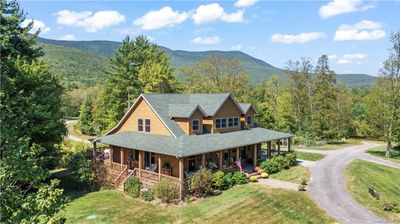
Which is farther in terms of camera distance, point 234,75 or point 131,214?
point 234,75

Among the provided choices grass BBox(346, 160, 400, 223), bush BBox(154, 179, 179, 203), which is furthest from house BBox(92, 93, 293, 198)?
grass BBox(346, 160, 400, 223)

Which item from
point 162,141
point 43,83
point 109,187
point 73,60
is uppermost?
point 73,60

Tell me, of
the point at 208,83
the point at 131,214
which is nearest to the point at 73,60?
the point at 208,83

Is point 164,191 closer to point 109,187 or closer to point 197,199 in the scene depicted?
point 197,199

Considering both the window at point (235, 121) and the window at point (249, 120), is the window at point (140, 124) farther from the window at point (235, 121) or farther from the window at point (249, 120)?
the window at point (249, 120)

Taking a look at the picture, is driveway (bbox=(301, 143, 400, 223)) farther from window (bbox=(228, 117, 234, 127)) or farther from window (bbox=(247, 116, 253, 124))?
window (bbox=(228, 117, 234, 127))

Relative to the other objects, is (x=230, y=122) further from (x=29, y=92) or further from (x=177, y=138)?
(x=29, y=92)
